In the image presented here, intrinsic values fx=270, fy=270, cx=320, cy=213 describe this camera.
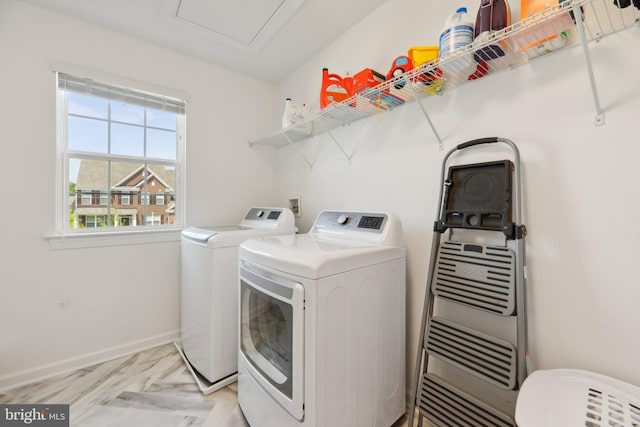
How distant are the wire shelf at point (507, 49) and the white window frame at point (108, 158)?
1.51m

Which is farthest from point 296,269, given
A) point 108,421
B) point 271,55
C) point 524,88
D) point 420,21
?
point 271,55

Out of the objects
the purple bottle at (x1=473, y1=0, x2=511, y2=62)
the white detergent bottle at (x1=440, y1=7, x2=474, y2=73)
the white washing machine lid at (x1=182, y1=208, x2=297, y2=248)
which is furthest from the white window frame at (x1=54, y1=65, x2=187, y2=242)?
the purple bottle at (x1=473, y1=0, x2=511, y2=62)

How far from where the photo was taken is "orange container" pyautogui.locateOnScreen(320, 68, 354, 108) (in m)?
1.77

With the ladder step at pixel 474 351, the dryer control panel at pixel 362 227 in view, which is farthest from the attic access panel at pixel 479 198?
the ladder step at pixel 474 351

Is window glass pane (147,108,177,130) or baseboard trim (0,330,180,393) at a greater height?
window glass pane (147,108,177,130)

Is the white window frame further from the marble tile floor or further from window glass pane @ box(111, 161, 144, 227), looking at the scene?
the marble tile floor

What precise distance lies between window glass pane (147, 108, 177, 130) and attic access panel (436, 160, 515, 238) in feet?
7.59

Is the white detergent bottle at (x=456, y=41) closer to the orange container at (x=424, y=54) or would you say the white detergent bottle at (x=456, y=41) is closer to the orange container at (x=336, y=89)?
the orange container at (x=424, y=54)

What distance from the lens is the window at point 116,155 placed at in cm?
195

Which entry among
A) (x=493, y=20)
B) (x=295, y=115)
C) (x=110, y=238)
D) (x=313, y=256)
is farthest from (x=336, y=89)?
(x=110, y=238)

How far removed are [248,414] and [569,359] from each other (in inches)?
58.6

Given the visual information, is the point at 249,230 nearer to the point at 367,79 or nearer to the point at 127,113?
the point at 367,79

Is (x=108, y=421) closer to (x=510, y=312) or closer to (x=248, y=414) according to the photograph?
(x=248, y=414)

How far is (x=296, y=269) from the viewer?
1077 millimetres
